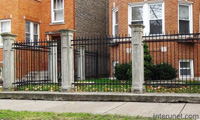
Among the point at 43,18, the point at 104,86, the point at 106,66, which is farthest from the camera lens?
the point at 43,18

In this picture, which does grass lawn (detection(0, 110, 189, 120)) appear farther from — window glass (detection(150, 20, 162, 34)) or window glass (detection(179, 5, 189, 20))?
window glass (detection(179, 5, 189, 20))

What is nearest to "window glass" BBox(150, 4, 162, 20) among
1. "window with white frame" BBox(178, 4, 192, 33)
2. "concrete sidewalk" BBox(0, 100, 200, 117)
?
"window with white frame" BBox(178, 4, 192, 33)

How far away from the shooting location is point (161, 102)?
9.07 meters

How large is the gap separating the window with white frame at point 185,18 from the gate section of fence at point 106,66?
324 cm

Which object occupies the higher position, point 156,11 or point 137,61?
point 156,11

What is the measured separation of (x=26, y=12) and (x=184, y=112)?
15222 mm

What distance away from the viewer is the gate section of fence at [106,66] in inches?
412

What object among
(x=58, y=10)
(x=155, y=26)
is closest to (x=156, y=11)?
(x=155, y=26)

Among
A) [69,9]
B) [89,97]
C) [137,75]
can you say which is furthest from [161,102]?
[69,9]

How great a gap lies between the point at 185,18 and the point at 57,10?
30.6 feet

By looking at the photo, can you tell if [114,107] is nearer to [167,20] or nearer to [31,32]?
[167,20]

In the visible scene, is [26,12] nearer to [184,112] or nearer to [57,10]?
[57,10]

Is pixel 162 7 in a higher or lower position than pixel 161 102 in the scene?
higher

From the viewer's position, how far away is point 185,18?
16859 millimetres
